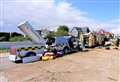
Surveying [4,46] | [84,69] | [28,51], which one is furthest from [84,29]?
[84,69]

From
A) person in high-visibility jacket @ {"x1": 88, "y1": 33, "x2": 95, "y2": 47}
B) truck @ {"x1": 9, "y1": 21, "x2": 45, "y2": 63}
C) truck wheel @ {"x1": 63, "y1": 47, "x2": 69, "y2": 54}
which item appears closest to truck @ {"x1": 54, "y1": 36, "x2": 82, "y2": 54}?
truck wheel @ {"x1": 63, "y1": 47, "x2": 69, "y2": 54}

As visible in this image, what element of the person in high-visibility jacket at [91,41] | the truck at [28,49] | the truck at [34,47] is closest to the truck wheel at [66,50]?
the truck at [34,47]

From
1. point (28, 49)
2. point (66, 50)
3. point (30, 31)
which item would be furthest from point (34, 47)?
point (66, 50)

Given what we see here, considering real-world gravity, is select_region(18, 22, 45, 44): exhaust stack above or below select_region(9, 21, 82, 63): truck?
above

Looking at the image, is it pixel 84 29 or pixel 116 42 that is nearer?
pixel 116 42

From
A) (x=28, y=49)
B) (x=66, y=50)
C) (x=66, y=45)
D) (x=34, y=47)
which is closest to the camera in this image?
(x=28, y=49)

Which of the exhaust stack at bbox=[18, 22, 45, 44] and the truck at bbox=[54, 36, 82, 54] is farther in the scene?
the truck at bbox=[54, 36, 82, 54]

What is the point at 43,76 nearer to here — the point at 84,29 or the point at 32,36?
the point at 32,36

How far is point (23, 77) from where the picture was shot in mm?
13414

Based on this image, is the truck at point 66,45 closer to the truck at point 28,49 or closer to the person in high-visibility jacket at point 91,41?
A: the truck at point 28,49

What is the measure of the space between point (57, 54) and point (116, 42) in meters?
16.5

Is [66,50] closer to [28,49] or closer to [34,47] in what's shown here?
[34,47]

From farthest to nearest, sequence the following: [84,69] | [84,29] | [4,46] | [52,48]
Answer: [84,29] → [4,46] → [52,48] → [84,69]

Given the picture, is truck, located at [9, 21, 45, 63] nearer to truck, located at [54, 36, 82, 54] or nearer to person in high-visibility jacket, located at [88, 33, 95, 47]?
truck, located at [54, 36, 82, 54]
